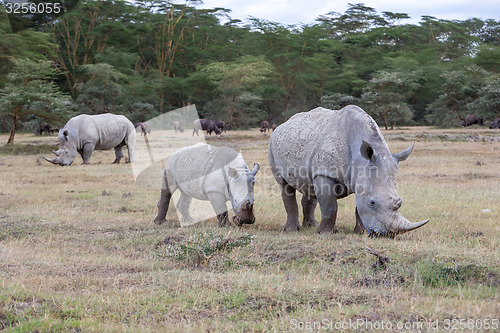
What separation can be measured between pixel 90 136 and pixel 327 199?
42.8ft

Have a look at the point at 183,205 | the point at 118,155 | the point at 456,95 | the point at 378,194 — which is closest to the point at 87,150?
the point at 118,155

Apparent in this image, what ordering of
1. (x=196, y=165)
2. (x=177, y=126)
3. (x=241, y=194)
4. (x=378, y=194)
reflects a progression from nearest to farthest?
(x=378, y=194), (x=241, y=194), (x=196, y=165), (x=177, y=126)

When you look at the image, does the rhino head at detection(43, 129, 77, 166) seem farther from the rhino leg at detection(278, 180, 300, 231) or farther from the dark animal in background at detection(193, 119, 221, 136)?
the dark animal in background at detection(193, 119, 221, 136)

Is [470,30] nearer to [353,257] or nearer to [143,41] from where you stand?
[143,41]

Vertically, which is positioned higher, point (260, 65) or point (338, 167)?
point (338, 167)

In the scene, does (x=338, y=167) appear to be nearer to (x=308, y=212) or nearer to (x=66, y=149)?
(x=308, y=212)

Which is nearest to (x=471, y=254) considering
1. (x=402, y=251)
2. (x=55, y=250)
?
(x=402, y=251)

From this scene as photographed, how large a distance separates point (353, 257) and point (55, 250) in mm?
3614

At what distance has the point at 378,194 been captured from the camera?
6738 millimetres

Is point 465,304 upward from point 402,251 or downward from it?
upward

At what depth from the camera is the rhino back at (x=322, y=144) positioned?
23.9 feet

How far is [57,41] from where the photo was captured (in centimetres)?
4853

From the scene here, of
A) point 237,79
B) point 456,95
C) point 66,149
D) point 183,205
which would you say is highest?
point 183,205

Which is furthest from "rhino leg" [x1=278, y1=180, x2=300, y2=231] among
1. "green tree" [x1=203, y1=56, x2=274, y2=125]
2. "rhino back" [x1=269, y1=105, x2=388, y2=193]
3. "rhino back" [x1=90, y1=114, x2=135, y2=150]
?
"green tree" [x1=203, y1=56, x2=274, y2=125]
